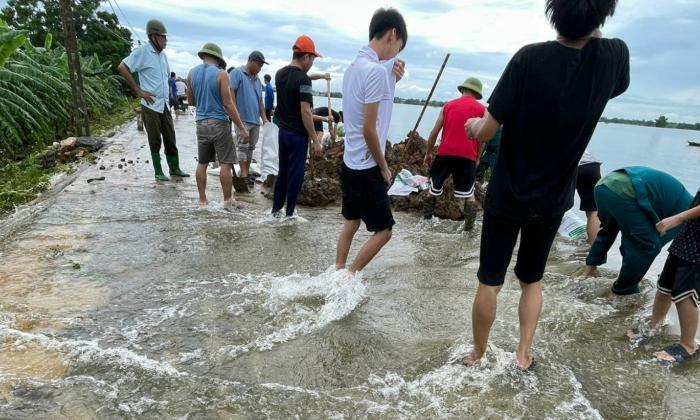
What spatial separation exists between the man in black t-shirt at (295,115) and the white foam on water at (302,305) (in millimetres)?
1721

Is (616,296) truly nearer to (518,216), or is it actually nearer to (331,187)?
(518,216)

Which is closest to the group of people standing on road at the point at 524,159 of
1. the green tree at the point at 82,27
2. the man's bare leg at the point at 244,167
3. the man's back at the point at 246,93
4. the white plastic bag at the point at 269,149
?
the man's back at the point at 246,93

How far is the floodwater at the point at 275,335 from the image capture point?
2.18 metres

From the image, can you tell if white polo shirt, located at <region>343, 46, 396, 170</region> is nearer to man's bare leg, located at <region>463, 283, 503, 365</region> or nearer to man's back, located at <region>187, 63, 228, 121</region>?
man's bare leg, located at <region>463, 283, 503, 365</region>

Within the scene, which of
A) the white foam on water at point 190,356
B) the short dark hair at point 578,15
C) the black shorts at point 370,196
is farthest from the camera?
the black shorts at point 370,196

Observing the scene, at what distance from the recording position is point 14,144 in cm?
913

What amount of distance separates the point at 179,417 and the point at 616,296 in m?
3.53

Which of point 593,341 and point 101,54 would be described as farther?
point 101,54

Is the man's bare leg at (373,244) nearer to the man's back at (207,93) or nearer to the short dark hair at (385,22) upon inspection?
the short dark hair at (385,22)

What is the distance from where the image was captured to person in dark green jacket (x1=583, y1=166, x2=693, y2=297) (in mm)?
3291

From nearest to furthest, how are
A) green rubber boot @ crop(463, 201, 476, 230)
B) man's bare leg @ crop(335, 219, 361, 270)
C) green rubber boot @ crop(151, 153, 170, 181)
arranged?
man's bare leg @ crop(335, 219, 361, 270) → green rubber boot @ crop(463, 201, 476, 230) → green rubber boot @ crop(151, 153, 170, 181)

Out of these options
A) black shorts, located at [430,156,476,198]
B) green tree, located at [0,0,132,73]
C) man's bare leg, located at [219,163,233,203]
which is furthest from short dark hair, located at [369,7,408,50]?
green tree, located at [0,0,132,73]

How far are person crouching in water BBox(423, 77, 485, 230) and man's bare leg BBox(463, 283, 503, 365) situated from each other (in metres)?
3.39

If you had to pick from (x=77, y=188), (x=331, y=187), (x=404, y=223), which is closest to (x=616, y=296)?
(x=404, y=223)
